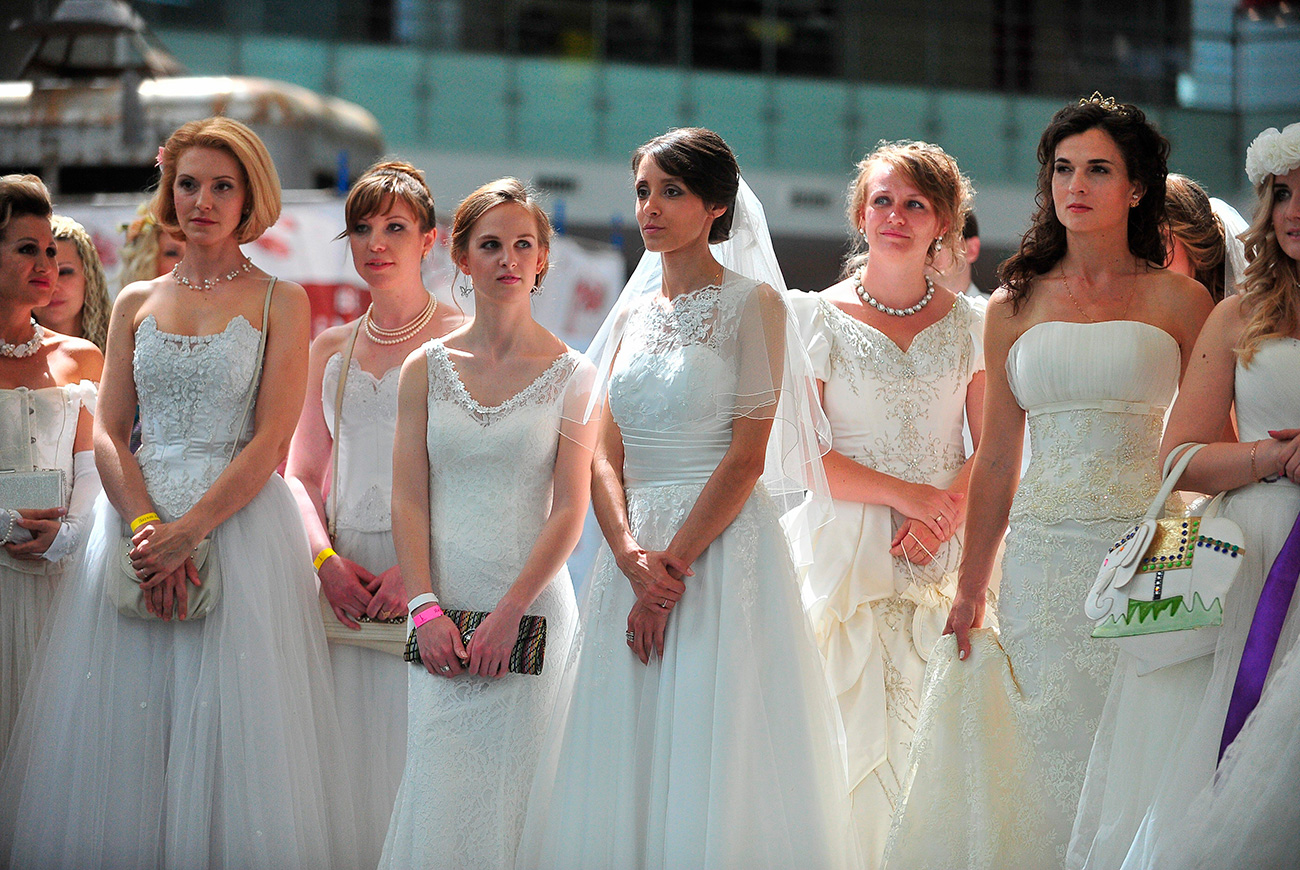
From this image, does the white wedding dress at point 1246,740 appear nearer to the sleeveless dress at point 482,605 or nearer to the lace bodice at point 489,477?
the sleeveless dress at point 482,605

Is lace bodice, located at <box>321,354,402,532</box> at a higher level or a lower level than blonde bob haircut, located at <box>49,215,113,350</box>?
lower

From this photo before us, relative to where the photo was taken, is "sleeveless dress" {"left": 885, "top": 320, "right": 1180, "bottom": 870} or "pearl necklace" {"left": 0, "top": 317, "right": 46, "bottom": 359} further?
"pearl necklace" {"left": 0, "top": 317, "right": 46, "bottom": 359}

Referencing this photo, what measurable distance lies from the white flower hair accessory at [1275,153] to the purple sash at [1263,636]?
71 centimetres

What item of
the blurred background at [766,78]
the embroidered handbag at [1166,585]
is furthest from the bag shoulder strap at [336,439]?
the blurred background at [766,78]

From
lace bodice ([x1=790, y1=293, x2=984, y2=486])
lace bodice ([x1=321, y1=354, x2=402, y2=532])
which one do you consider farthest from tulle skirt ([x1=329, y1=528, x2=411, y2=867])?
lace bodice ([x1=790, y1=293, x2=984, y2=486])

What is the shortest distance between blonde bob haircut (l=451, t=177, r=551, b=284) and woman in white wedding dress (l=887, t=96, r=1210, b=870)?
1131mm

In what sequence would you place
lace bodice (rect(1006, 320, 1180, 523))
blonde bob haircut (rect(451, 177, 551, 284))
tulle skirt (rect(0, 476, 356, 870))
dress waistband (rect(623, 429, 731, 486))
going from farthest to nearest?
blonde bob haircut (rect(451, 177, 551, 284)) < tulle skirt (rect(0, 476, 356, 870)) < dress waistband (rect(623, 429, 731, 486)) < lace bodice (rect(1006, 320, 1180, 523))

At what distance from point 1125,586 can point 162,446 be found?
222cm

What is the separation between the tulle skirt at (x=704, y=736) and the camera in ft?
8.50

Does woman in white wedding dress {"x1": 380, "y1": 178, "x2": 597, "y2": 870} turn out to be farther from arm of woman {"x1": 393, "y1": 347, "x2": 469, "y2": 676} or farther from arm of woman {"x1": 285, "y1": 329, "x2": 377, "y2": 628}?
arm of woman {"x1": 285, "y1": 329, "x2": 377, "y2": 628}

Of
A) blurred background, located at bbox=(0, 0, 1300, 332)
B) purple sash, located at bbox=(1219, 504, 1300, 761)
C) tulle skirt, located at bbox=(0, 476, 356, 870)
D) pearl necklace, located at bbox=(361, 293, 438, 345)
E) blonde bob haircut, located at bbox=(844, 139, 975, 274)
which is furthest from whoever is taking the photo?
blurred background, located at bbox=(0, 0, 1300, 332)

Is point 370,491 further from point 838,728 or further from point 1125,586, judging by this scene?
point 1125,586

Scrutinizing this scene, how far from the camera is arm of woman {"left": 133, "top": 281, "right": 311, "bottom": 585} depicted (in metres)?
3.00

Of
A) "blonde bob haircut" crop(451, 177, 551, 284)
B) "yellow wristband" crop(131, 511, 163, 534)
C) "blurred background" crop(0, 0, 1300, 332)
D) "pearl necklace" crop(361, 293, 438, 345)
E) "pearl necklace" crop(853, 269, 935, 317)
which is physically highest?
"blurred background" crop(0, 0, 1300, 332)
